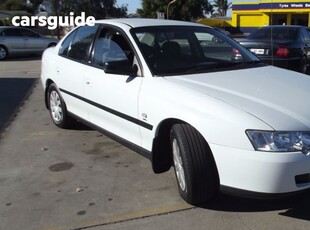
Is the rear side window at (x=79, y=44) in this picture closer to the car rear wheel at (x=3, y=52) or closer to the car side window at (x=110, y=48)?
the car side window at (x=110, y=48)

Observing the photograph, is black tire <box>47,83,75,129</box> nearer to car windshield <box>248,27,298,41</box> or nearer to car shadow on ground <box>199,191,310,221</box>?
car shadow on ground <box>199,191,310,221</box>

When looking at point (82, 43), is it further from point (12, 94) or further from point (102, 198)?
point (12, 94)

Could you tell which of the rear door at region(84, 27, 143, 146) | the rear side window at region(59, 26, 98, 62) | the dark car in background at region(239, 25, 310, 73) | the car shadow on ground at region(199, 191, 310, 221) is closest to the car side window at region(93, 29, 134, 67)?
the rear door at region(84, 27, 143, 146)

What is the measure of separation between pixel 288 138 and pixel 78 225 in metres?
1.79

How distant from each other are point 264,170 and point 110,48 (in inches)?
100.0

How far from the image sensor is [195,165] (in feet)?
11.6

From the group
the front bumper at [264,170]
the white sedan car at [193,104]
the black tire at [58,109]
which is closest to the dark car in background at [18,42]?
the black tire at [58,109]

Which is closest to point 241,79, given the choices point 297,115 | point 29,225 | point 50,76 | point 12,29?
point 297,115

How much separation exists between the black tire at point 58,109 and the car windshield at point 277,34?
6.12m

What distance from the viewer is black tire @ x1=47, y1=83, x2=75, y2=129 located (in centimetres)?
629

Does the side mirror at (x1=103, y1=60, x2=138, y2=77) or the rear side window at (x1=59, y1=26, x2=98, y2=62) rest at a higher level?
the rear side window at (x1=59, y1=26, x2=98, y2=62)

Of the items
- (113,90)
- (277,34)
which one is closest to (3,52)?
(277,34)

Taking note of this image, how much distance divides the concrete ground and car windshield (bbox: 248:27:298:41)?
21.2 feet

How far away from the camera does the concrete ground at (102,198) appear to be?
3.62 m
